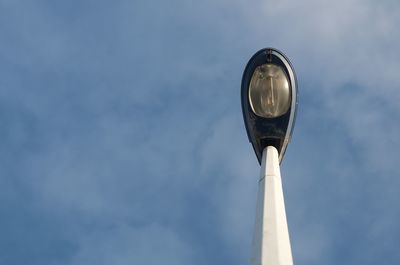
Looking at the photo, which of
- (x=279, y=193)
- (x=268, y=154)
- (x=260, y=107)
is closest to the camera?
(x=279, y=193)

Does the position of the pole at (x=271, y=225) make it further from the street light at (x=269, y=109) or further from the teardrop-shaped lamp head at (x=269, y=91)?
the teardrop-shaped lamp head at (x=269, y=91)

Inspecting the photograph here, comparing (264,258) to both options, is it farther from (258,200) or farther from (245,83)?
(245,83)

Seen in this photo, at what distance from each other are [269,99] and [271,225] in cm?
280

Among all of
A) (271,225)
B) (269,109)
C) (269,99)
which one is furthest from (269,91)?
(271,225)

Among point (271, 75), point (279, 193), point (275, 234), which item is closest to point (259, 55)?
point (271, 75)

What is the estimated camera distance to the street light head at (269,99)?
10.0 meters

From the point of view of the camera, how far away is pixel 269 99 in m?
10.3

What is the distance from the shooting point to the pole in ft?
24.6

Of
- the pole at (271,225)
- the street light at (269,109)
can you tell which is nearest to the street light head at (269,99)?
the street light at (269,109)

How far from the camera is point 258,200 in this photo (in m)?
8.54

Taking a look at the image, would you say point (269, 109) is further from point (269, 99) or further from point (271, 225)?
point (271, 225)

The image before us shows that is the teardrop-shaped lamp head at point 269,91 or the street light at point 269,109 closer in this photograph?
the street light at point 269,109

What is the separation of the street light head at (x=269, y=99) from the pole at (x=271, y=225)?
102 centimetres

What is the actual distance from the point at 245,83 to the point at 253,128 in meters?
0.71
